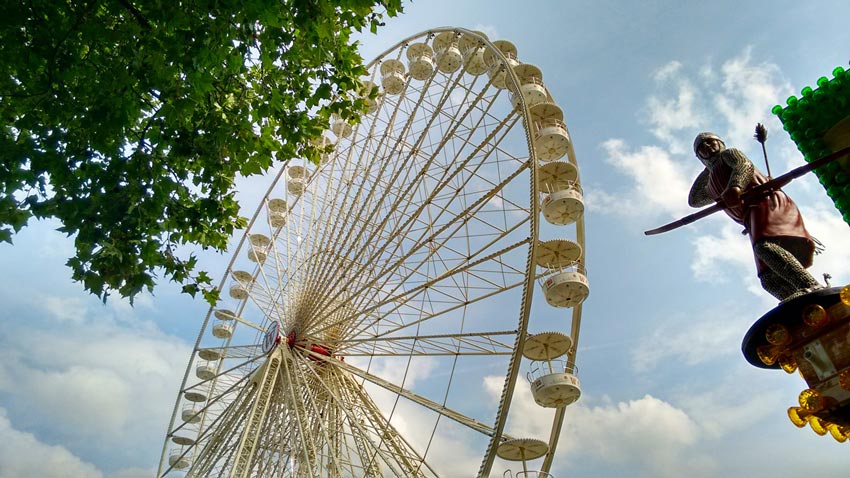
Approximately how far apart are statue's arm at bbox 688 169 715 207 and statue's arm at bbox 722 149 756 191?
49cm

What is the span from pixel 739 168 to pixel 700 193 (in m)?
0.64

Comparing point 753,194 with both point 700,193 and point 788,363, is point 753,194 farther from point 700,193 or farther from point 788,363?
point 788,363

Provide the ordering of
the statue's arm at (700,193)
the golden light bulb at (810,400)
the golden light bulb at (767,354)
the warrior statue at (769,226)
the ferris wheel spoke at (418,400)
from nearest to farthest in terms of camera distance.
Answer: the golden light bulb at (810,400) < the golden light bulb at (767,354) < the warrior statue at (769,226) < the statue's arm at (700,193) < the ferris wheel spoke at (418,400)

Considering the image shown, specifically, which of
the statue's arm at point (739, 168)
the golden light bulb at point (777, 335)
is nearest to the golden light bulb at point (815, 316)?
the golden light bulb at point (777, 335)

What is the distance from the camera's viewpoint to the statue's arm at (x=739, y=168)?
5.02m

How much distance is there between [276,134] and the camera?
271 inches

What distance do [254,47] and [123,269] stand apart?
2.45m

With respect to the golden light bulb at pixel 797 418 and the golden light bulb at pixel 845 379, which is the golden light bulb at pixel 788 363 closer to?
the golden light bulb at pixel 797 418

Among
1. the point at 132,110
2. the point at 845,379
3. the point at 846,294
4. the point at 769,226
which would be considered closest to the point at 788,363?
the point at 845,379

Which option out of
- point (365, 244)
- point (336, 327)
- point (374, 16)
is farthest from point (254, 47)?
point (336, 327)

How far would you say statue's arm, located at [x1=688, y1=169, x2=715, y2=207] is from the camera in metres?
5.65

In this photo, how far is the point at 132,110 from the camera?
18.5 ft

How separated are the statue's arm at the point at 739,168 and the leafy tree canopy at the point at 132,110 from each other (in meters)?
3.34

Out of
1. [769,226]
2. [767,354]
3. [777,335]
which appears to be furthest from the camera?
[769,226]
